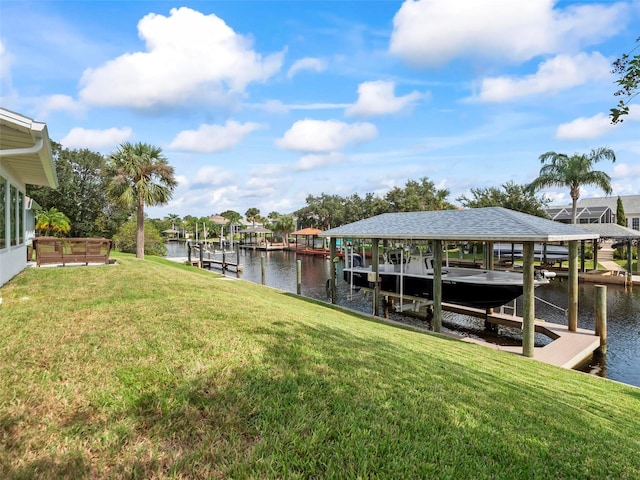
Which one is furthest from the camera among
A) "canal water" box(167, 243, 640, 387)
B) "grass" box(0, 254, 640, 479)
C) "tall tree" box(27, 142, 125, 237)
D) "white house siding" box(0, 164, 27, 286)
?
"tall tree" box(27, 142, 125, 237)

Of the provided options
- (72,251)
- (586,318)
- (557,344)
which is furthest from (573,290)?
(72,251)

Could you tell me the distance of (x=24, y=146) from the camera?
752cm

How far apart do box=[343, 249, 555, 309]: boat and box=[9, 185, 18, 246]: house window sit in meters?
11.6

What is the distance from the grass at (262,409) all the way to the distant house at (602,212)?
48665mm

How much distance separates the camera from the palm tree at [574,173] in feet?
96.8

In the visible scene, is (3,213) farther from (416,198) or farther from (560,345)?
(416,198)

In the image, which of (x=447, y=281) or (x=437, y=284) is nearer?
(x=437, y=284)

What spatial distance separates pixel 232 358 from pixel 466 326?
12791 millimetres

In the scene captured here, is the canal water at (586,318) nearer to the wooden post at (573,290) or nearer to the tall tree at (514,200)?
the wooden post at (573,290)

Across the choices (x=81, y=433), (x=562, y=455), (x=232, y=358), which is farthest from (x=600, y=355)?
(x=81, y=433)

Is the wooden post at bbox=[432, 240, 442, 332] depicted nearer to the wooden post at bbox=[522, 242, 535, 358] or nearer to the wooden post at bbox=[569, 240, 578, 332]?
the wooden post at bbox=[522, 242, 535, 358]

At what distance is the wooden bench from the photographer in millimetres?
11594

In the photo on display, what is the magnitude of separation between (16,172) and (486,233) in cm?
1339

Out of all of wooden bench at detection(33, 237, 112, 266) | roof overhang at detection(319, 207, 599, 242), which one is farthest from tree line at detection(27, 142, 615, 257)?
roof overhang at detection(319, 207, 599, 242)
